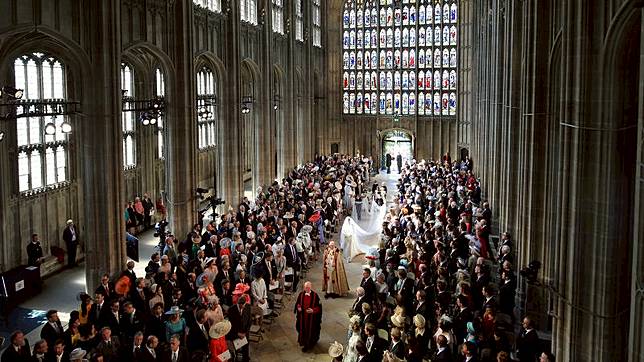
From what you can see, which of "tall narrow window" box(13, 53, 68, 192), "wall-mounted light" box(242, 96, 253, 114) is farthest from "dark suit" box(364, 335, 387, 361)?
"wall-mounted light" box(242, 96, 253, 114)

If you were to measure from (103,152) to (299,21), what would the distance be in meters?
26.8

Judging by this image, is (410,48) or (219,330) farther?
(410,48)

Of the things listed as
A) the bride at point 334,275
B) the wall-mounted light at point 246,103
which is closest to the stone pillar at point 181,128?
the wall-mounted light at point 246,103

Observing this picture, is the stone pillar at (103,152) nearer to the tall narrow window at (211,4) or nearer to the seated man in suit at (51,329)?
the seated man in suit at (51,329)

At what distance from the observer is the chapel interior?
34.5 feet

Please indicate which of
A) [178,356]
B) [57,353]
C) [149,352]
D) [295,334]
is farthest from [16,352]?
[295,334]

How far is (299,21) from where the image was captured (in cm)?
4244

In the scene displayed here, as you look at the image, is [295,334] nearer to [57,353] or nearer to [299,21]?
[57,353]

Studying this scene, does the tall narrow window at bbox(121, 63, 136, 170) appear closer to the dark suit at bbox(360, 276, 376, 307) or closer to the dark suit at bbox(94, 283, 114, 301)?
the dark suit at bbox(94, 283, 114, 301)

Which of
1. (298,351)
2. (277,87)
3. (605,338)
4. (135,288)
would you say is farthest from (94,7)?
(277,87)

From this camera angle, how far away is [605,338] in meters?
10.3

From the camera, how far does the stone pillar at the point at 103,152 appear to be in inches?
698

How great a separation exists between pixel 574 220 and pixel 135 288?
9252 mm

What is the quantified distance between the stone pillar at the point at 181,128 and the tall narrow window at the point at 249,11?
8.51 meters
